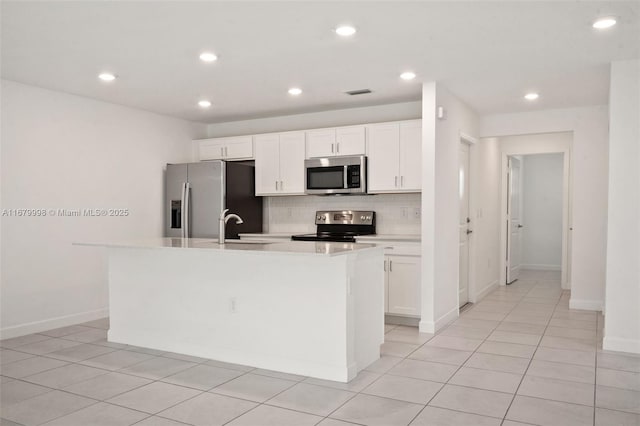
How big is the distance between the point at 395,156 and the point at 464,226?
4.60 feet

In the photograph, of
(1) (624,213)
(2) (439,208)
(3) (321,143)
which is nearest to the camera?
(1) (624,213)

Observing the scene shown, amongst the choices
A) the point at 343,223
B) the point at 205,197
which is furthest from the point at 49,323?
the point at 343,223

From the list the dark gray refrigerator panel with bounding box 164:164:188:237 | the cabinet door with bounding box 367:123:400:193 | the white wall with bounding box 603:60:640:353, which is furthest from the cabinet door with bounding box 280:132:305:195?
the white wall with bounding box 603:60:640:353

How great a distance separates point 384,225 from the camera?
595cm

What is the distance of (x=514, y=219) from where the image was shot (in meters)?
8.66

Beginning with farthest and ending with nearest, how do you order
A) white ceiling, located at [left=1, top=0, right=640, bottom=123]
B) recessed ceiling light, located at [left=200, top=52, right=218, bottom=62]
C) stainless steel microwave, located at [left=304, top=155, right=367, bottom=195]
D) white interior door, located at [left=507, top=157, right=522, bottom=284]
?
white interior door, located at [left=507, top=157, right=522, bottom=284], stainless steel microwave, located at [left=304, top=155, right=367, bottom=195], recessed ceiling light, located at [left=200, top=52, right=218, bottom=62], white ceiling, located at [left=1, top=0, right=640, bottom=123]

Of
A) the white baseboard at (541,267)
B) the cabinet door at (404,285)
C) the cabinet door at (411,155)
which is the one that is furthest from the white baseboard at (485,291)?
the white baseboard at (541,267)

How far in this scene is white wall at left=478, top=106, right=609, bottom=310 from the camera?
232 inches

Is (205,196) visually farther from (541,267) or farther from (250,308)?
(541,267)

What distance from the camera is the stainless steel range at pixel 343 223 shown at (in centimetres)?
A: 593

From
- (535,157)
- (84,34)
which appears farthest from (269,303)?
(535,157)

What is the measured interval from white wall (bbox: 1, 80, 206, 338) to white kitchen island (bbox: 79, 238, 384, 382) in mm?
1096

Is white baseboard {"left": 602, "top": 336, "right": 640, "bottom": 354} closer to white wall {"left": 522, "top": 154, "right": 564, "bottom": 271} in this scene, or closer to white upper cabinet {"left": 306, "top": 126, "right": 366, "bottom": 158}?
white upper cabinet {"left": 306, "top": 126, "right": 366, "bottom": 158}

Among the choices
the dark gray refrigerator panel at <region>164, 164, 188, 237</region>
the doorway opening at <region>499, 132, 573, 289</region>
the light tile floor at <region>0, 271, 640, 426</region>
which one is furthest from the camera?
the doorway opening at <region>499, 132, 573, 289</region>
